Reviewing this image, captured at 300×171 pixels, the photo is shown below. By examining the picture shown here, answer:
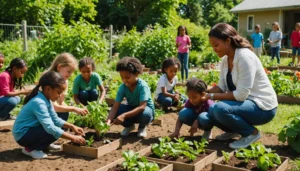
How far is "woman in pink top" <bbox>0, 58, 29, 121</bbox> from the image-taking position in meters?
5.53

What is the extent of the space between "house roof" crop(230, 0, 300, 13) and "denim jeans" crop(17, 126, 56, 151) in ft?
80.3

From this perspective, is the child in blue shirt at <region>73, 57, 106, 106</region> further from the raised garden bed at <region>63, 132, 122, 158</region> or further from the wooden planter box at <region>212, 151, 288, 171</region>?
the wooden planter box at <region>212, 151, 288, 171</region>

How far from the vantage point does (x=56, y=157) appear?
4191mm

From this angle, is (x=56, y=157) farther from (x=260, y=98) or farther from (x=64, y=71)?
(x=260, y=98)

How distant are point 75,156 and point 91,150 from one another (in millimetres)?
219

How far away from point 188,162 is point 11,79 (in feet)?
10.9

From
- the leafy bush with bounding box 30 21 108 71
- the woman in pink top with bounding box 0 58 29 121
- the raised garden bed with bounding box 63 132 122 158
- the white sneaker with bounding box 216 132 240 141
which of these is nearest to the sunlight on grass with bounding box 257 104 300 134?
the white sneaker with bounding box 216 132 240 141

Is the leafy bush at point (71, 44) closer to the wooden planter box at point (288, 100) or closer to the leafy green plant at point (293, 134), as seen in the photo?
the wooden planter box at point (288, 100)

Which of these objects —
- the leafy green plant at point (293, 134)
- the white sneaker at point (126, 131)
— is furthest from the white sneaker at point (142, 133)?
the leafy green plant at point (293, 134)

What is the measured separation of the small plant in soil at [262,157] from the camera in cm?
343

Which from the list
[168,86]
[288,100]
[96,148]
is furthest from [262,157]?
[288,100]

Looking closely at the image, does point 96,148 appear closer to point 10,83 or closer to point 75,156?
point 75,156

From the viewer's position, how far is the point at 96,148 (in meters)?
4.14

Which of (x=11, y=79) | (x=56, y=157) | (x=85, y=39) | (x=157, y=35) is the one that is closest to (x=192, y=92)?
(x=56, y=157)
